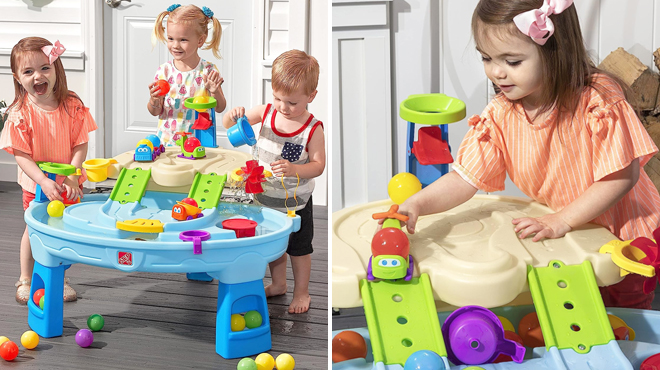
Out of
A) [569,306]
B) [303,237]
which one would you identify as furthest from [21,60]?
[569,306]

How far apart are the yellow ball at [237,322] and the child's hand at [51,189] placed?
46cm

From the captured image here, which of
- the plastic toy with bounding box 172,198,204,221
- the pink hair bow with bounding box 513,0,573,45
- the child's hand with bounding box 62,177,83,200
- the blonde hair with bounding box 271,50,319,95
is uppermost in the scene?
the pink hair bow with bounding box 513,0,573,45

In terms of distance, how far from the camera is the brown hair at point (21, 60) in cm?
148

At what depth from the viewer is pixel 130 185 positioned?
1.38m

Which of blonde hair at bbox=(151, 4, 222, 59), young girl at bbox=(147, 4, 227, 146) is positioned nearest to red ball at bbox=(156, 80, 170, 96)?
young girl at bbox=(147, 4, 227, 146)

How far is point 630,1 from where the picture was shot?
1.59 meters

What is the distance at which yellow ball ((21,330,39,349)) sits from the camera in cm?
124

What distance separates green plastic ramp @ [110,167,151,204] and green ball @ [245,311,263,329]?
0.32 metres

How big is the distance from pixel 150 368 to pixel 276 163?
43 cm

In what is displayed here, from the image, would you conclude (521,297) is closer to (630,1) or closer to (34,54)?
(630,1)

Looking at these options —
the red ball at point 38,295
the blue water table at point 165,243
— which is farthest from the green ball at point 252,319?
the red ball at point 38,295

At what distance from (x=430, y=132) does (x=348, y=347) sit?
461 millimetres

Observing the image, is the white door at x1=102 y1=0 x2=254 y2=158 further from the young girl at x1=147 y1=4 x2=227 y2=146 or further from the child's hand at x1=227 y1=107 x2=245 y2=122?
the child's hand at x1=227 y1=107 x2=245 y2=122

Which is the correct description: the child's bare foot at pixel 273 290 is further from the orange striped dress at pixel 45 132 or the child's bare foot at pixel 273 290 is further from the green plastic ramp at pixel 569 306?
the green plastic ramp at pixel 569 306
